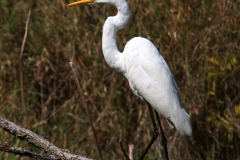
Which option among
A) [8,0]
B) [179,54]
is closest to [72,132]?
[179,54]

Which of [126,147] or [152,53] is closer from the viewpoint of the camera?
[152,53]

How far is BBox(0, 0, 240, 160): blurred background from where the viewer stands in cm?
304

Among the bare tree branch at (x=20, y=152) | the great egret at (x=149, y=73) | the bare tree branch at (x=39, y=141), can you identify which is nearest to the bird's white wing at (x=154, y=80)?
the great egret at (x=149, y=73)

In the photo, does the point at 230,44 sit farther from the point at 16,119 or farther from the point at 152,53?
the point at 16,119

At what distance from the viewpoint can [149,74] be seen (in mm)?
2426

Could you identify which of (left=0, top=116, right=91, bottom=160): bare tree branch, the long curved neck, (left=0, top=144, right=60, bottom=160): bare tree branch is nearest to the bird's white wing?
the long curved neck

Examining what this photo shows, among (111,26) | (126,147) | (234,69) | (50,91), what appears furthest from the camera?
(50,91)

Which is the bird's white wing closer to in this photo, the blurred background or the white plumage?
the white plumage

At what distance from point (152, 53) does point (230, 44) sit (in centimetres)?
83

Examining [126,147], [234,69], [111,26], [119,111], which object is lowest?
[126,147]

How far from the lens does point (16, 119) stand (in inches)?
128

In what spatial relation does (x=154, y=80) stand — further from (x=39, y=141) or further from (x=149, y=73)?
(x=39, y=141)

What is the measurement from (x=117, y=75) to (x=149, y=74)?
0.90m

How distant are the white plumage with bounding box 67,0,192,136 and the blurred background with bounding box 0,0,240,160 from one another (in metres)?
0.51
